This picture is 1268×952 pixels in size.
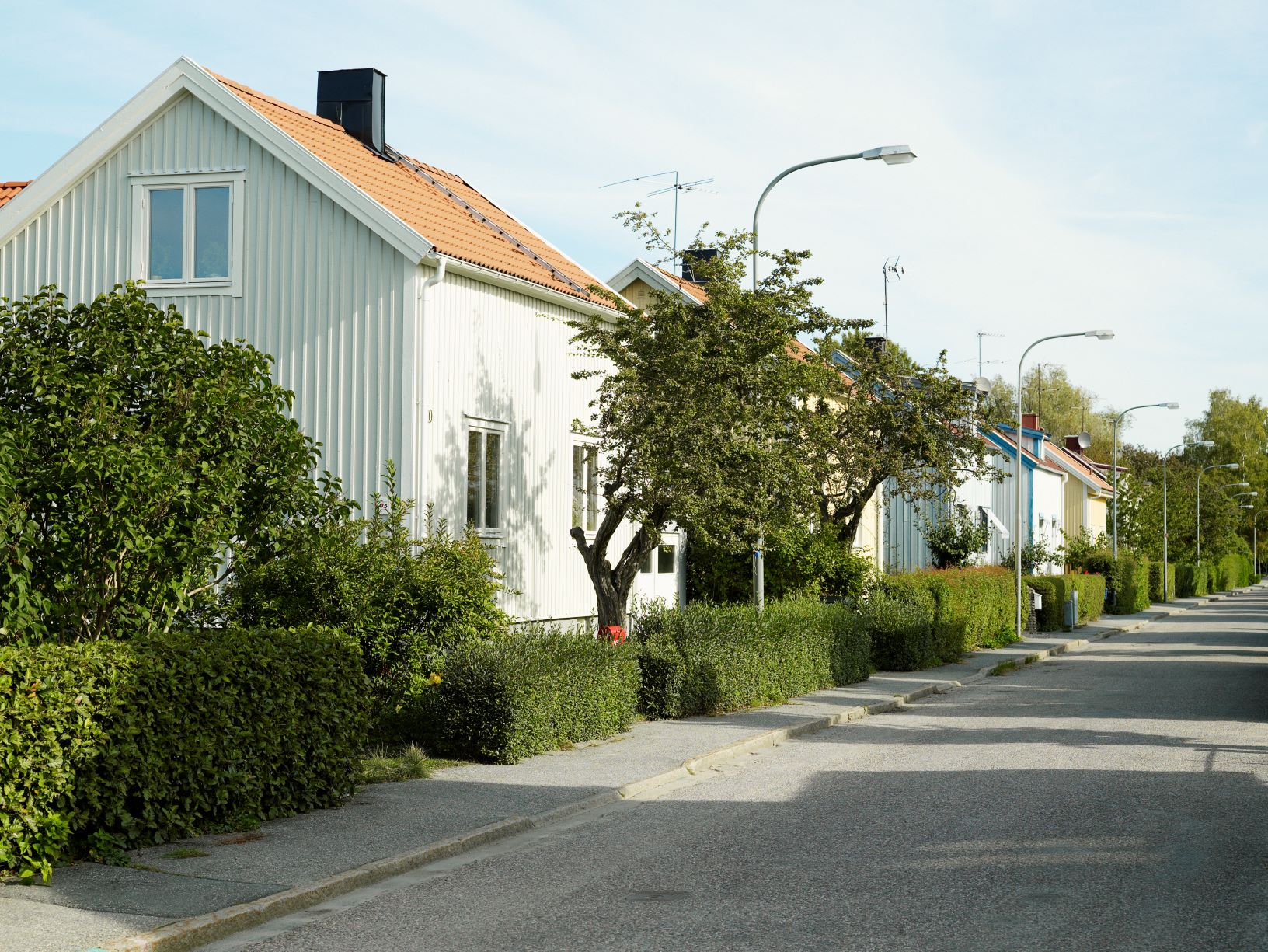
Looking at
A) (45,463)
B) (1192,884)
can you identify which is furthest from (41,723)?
(1192,884)

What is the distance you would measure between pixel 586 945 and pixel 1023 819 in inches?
175

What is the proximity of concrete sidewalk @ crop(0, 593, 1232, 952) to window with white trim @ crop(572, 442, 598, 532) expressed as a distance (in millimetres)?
6467

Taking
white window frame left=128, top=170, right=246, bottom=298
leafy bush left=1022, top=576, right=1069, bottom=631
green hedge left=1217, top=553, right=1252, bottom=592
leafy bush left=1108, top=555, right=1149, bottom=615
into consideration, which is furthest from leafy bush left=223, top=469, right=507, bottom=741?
green hedge left=1217, top=553, right=1252, bottom=592

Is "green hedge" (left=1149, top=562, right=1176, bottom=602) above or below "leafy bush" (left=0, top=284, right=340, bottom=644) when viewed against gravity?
below

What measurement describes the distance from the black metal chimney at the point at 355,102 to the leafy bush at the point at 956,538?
2168 centimetres

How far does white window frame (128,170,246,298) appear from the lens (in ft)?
58.5

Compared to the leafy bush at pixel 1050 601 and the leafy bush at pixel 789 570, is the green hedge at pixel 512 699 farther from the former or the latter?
the leafy bush at pixel 1050 601

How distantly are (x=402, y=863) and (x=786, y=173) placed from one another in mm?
13407

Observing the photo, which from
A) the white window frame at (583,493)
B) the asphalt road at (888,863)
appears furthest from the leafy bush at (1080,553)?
the asphalt road at (888,863)

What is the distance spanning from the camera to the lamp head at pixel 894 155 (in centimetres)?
1785

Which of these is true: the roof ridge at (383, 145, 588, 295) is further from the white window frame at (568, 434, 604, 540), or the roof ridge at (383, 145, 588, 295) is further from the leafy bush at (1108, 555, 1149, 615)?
the leafy bush at (1108, 555, 1149, 615)

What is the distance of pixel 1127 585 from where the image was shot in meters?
51.1

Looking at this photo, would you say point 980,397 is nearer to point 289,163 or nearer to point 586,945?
point 289,163

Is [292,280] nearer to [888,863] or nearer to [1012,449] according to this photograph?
[888,863]
